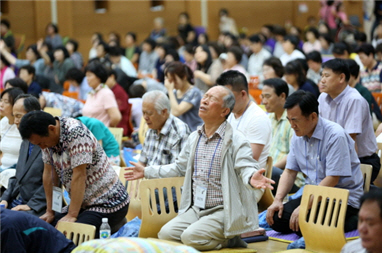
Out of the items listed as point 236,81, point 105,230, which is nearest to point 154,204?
point 105,230

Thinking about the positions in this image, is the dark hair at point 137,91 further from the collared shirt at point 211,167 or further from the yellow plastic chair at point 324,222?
the yellow plastic chair at point 324,222

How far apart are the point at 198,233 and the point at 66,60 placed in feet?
25.8

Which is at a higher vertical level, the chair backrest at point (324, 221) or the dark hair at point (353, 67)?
the dark hair at point (353, 67)

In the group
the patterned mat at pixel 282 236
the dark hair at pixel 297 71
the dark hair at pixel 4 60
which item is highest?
the dark hair at pixel 4 60

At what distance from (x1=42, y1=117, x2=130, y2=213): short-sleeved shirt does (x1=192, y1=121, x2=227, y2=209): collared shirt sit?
0.58 meters

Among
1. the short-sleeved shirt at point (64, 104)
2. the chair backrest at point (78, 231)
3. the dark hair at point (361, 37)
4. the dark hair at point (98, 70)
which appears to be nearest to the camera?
the chair backrest at point (78, 231)

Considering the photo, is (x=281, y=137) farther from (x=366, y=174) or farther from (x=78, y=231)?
(x=78, y=231)

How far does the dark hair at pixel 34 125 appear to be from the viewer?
3527 millimetres

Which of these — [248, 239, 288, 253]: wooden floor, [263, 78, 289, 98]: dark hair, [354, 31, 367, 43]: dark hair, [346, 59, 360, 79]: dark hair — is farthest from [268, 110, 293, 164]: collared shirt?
[354, 31, 367, 43]: dark hair

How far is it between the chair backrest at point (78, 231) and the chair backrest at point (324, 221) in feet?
4.18

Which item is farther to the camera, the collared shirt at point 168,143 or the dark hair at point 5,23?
the dark hair at point 5,23

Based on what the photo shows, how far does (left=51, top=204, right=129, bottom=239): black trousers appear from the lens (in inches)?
147

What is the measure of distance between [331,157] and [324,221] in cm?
49

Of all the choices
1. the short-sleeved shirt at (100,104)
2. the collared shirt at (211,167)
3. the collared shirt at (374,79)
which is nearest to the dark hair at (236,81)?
the collared shirt at (211,167)
